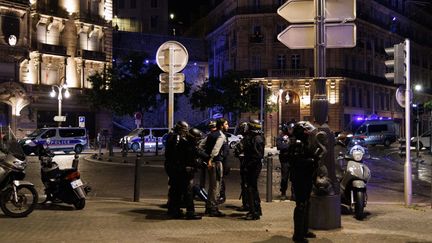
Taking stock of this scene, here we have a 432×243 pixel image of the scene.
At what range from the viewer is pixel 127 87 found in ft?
159

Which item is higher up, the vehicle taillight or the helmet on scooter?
the helmet on scooter

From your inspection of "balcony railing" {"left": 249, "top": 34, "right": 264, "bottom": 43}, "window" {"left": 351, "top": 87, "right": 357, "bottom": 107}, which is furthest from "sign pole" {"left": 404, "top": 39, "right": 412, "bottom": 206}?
"window" {"left": 351, "top": 87, "right": 357, "bottom": 107}

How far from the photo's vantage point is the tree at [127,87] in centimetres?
4872

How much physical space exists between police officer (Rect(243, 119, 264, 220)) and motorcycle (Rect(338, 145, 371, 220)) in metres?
1.73

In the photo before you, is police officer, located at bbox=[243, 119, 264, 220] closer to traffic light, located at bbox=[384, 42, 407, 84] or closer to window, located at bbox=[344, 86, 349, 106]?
traffic light, located at bbox=[384, 42, 407, 84]

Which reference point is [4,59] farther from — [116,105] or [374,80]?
[374,80]

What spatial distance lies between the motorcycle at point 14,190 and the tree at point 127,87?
127ft

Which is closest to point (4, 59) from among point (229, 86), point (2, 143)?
point (229, 86)

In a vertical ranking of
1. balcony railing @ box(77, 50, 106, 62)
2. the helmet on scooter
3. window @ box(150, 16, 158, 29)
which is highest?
window @ box(150, 16, 158, 29)

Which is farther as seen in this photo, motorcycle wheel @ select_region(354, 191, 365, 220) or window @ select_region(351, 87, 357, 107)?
window @ select_region(351, 87, 357, 107)

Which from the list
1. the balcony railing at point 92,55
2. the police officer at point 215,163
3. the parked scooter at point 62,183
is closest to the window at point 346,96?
the balcony railing at point 92,55

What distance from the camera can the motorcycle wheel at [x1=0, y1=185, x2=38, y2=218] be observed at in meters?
9.91

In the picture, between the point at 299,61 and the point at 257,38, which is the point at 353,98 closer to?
the point at 299,61

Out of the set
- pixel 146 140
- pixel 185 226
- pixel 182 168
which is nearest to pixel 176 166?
pixel 182 168
